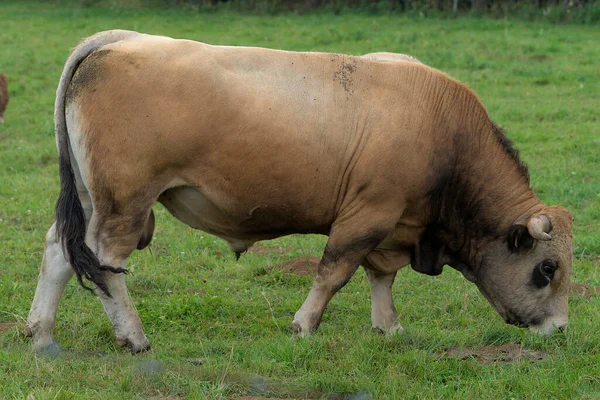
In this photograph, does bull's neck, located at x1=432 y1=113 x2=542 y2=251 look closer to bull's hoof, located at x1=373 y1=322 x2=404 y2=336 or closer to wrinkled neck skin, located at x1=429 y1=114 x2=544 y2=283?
wrinkled neck skin, located at x1=429 y1=114 x2=544 y2=283

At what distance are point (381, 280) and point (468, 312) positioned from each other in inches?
32.6

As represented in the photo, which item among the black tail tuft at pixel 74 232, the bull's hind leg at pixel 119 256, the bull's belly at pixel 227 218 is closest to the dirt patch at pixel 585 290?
the bull's belly at pixel 227 218

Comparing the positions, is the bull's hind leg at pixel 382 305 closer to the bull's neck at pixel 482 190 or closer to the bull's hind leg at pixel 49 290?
the bull's neck at pixel 482 190

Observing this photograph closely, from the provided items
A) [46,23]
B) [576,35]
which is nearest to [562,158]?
[576,35]

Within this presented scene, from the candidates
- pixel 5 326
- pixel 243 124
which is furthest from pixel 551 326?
pixel 5 326

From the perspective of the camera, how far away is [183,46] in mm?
6320

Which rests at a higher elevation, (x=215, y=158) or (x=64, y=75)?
(x=64, y=75)

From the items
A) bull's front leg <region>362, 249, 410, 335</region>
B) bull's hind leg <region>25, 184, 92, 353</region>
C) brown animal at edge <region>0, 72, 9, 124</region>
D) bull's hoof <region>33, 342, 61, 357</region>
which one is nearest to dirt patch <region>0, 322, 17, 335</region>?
bull's hind leg <region>25, 184, 92, 353</region>

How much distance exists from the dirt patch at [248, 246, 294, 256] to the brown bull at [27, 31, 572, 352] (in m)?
2.26

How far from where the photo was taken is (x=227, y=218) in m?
6.40

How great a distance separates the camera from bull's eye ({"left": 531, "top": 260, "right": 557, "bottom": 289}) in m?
6.67

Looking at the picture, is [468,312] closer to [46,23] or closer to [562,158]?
[562,158]

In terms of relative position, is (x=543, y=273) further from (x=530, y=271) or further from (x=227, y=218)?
(x=227, y=218)

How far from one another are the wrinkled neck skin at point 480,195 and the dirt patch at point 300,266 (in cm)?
172
